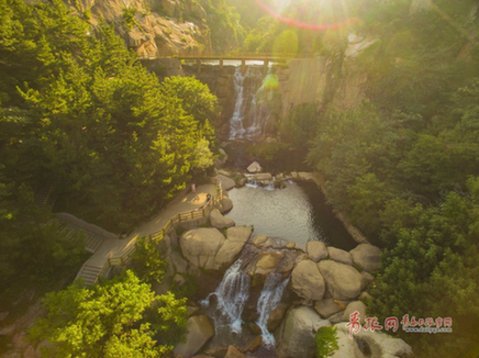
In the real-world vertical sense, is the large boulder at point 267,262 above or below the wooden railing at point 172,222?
below

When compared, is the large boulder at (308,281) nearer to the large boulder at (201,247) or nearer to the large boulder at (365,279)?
the large boulder at (365,279)

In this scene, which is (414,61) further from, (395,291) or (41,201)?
(41,201)

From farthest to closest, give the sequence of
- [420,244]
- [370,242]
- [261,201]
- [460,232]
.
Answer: [261,201] < [370,242] < [420,244] < [460,232]

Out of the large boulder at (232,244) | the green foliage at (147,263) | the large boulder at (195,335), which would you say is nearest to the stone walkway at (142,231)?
the green foliage at (147,263)

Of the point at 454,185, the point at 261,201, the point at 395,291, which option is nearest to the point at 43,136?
the point at 261,201

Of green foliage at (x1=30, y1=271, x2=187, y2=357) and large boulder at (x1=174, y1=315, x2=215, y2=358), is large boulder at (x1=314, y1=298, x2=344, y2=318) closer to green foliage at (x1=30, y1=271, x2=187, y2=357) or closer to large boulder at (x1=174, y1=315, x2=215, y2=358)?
large boulder at (x1=174, y1=315, x2=215, y2=358)

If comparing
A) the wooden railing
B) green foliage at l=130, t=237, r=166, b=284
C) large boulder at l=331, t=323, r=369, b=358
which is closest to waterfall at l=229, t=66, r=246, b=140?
the wooden railing
